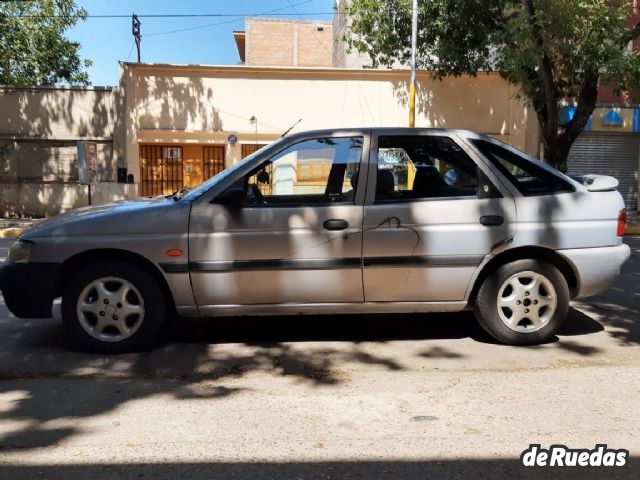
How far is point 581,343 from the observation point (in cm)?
508

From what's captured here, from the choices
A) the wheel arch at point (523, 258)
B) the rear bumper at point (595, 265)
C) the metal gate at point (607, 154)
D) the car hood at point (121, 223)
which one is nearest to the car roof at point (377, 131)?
the wheel arch at point (523, 258)

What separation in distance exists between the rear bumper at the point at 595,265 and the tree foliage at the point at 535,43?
7682 mm

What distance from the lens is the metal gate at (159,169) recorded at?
17.9m

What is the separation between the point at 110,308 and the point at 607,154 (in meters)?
17.8

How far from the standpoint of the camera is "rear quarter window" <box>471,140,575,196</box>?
4891 mm

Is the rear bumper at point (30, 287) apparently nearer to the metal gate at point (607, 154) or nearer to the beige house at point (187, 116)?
the beige house at point (187, 116)

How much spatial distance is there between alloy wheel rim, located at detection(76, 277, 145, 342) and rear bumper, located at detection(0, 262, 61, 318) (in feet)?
0.82

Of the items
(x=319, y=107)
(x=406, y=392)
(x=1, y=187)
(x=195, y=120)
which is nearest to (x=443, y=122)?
(x=319, y=107)

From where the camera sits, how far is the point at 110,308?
4.65 m

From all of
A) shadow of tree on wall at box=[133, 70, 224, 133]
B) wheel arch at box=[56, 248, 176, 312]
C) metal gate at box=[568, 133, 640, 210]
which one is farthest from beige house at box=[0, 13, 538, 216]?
wheel arch at box=[56, 248, 176, 312]

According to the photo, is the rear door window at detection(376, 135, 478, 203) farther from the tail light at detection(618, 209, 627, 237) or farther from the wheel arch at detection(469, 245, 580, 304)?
the tail light at detection(618, 209, 627, 237)

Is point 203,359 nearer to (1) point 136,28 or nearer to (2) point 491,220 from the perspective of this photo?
(2) point 491,220

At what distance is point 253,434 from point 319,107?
50.4ft

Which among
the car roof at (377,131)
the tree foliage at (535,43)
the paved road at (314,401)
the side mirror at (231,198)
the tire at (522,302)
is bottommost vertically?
the paved road at (314,401)
